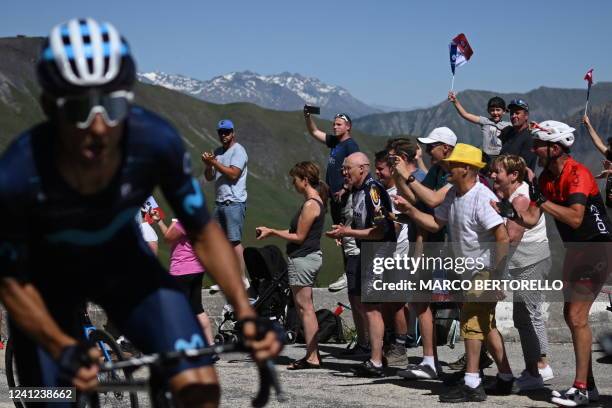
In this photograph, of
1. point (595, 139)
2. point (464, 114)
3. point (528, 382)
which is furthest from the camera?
point (464, 114)

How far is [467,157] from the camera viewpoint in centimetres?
788

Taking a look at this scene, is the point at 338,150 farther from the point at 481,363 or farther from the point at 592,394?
the point at 592,394

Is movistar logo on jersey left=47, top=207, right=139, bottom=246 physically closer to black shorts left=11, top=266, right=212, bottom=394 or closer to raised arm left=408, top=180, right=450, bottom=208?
black shorts left=11, top=266, right=212, bottom=394

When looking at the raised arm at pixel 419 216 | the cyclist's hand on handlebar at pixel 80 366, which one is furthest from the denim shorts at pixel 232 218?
the cyclist's hand on handlebar at pixel 80 366

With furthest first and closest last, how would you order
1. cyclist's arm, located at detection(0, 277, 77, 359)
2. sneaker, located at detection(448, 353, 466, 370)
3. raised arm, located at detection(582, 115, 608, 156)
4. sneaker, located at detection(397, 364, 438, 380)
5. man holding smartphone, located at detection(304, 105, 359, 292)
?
1. man holding smartphone, located at detection(304, 105, 359, 292)
2. sneaker, located at detection(448, 353, 466, 370)
3. raised arm, located at detection(582, 115, 608, 156)
4. sneaker, located at detection(397, 364, 438, 380)
5. cyclist's arm, located at detection(0, 277, 77, 359)

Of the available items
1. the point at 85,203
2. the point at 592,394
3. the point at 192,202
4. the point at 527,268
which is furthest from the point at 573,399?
the point at 85,203

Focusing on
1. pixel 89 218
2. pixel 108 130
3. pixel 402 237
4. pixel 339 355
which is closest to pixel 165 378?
pixel 89 218

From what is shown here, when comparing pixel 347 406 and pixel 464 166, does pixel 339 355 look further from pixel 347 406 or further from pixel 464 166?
pixel 464 166

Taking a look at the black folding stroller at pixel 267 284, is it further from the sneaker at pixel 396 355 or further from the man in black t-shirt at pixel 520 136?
the man in black t-shirt at pixel 520 136

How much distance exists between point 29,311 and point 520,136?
7248 mm

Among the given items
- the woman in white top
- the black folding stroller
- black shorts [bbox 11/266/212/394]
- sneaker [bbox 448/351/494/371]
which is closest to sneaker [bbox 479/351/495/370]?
sneaker [bbox 448/351/494/371]

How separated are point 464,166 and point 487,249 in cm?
68

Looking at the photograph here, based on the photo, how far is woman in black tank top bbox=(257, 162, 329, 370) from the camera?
9.63 meters

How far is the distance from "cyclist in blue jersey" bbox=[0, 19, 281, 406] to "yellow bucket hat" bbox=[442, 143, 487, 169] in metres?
4.26
